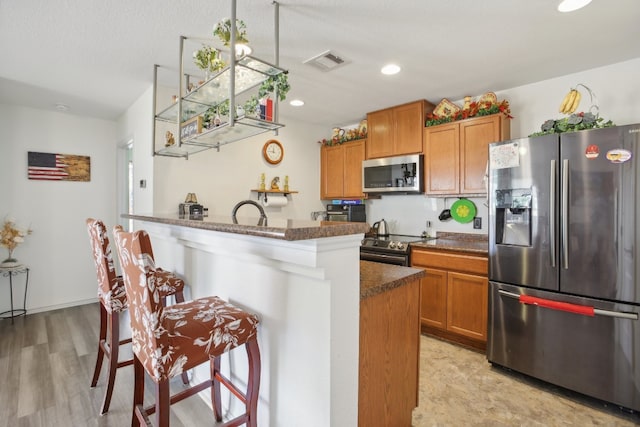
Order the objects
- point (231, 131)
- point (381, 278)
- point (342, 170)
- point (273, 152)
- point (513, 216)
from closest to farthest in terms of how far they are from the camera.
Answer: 1. point (381, 278)
2. point (231, 131)
3. point (513, 216)
4. point (273, 152)
5. point (342, 170)

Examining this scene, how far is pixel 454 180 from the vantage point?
3148 mm

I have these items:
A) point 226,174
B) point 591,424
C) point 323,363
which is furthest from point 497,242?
point 226,174

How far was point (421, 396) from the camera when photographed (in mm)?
2105

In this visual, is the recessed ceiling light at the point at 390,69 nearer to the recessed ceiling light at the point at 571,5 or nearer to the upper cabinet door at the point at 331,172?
the recessed ceiling light at the point at 571,5

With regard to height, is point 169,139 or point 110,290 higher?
point 169,139

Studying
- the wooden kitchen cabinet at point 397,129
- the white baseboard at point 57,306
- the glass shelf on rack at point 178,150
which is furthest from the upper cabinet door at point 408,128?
the white baseboard at point 57,306

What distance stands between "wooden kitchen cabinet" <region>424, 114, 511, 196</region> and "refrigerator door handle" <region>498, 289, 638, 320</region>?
1071 mm

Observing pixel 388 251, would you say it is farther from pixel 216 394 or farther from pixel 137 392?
pixel 137 392

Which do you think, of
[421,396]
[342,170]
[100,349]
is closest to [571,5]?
[421,396]

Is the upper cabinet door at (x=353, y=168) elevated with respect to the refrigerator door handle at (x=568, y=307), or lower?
elevated

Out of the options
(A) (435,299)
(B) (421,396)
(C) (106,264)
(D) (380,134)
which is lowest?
(B) (421,396)

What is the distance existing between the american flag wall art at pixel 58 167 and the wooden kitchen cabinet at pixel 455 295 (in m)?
4.23

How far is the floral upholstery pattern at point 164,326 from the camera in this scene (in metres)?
1.12

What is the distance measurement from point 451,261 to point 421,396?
1.24 meters
